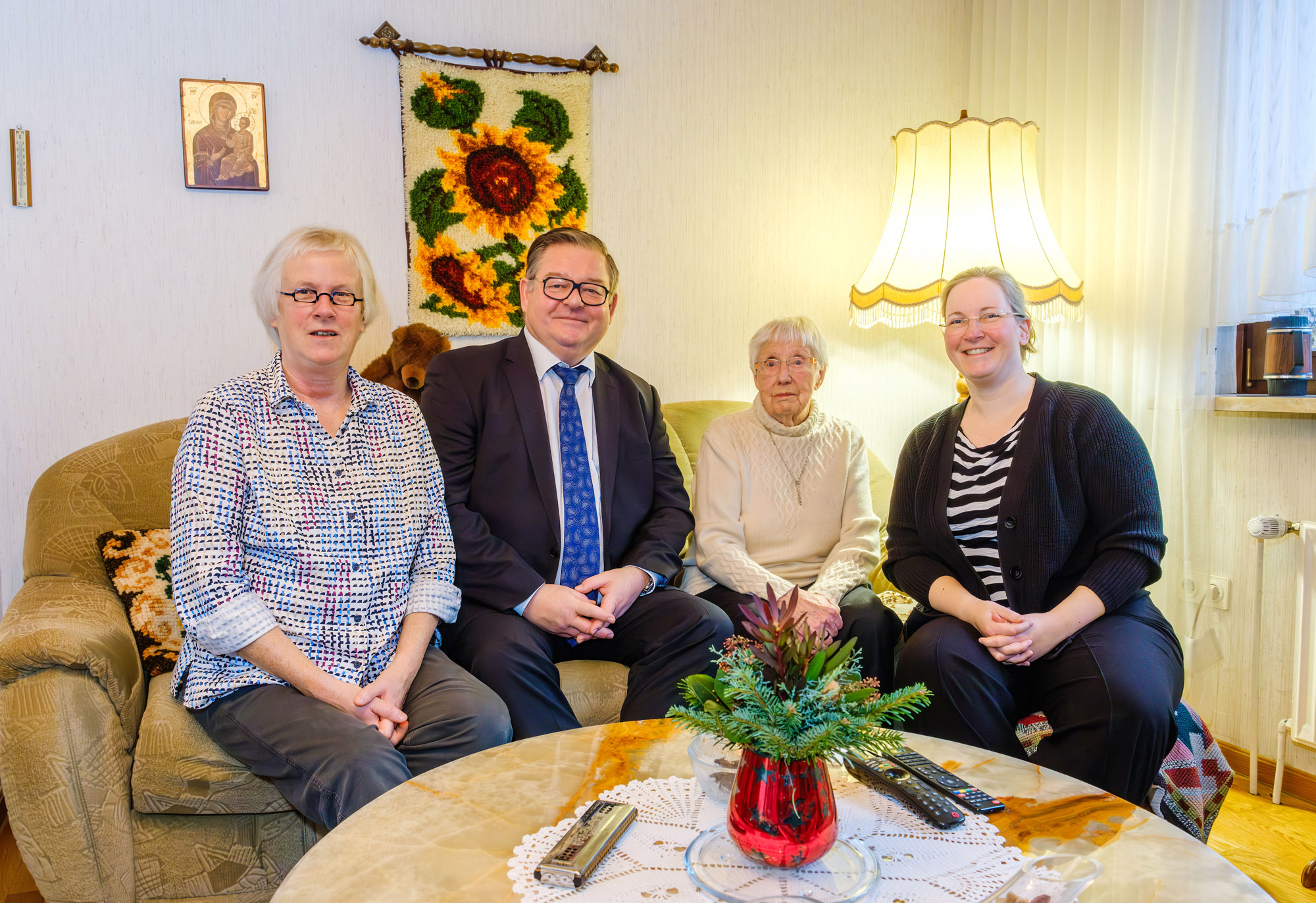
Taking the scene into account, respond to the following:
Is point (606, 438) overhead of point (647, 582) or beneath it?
overhead

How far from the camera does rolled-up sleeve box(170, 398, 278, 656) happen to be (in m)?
1.45

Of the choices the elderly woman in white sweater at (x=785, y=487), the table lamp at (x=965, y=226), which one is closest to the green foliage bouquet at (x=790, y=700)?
the elderly woman in white sweater at (x=785, y=487)

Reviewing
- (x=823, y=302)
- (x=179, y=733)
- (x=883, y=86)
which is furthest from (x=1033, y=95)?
(x=179, y=733)

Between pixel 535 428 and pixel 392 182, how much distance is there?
101 cm

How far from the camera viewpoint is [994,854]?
958 mm

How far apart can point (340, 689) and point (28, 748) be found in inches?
18.7

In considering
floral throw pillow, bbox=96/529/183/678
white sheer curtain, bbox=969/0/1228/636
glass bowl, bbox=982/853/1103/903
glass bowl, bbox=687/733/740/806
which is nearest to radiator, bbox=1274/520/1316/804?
white sheer curtain, bbox=969/0/1228/636

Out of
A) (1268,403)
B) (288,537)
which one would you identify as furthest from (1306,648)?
(288,537)

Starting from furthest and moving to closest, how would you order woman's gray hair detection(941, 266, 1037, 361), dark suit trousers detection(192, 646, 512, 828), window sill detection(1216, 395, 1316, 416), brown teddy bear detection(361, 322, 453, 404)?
brown teddy bear detection(361, 322, 453, 404)
window sill detection(1216, 395, 1316, 416)
woman's gray hair detection(941, 266, 1037, 361)
dark suit trousers detection(192, 646, 512, 828)

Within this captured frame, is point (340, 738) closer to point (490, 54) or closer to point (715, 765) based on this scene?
point (715, 765)

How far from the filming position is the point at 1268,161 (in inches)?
82.0

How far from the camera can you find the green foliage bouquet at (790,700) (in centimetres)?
88

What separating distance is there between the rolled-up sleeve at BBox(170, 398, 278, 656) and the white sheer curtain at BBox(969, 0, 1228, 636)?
2.18 m

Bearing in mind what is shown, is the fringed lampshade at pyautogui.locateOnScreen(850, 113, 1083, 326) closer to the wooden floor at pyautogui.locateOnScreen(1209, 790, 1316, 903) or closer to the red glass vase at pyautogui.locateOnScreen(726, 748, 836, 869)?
the wooden floor at pyautogui.locateOnScreen(1209, 790, 1316, 903)
